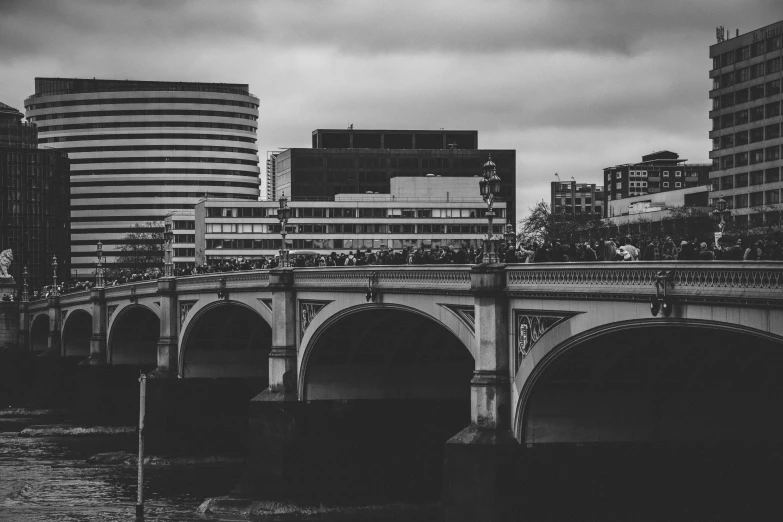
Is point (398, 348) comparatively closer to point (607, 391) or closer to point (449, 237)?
point (607, 391)

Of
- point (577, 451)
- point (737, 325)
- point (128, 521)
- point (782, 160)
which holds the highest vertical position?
point (782, 160)

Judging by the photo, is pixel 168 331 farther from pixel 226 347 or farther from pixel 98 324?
pixel 98 324

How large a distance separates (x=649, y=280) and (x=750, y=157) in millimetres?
93207

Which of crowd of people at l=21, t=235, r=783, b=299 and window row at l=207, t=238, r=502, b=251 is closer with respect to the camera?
crowd of people at l=21, t=235, r=783, b=299

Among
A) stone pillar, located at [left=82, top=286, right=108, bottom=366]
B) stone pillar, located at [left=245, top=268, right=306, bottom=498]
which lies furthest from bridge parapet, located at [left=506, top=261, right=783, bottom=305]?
stone pillar, located at [left=82, top=286, right=108, bottom=366]

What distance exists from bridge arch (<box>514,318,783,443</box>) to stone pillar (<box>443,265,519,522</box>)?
0.69m

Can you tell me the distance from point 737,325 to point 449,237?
107266 millimetres

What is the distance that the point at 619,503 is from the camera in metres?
37.2

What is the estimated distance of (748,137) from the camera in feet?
387

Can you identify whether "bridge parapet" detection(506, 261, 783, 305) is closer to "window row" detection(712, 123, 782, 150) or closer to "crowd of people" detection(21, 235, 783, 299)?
"crowd of people" detection(21, 235, 783, 299)

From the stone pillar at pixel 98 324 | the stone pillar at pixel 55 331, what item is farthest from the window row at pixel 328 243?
the stone pillar at pixel 98 324

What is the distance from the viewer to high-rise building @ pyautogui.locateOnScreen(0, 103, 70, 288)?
191 m

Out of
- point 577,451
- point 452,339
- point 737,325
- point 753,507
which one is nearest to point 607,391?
point 577,451

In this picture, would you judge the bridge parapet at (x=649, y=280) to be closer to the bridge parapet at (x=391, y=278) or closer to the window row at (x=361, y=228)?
the bridge parapet at (x=391, y=278)
